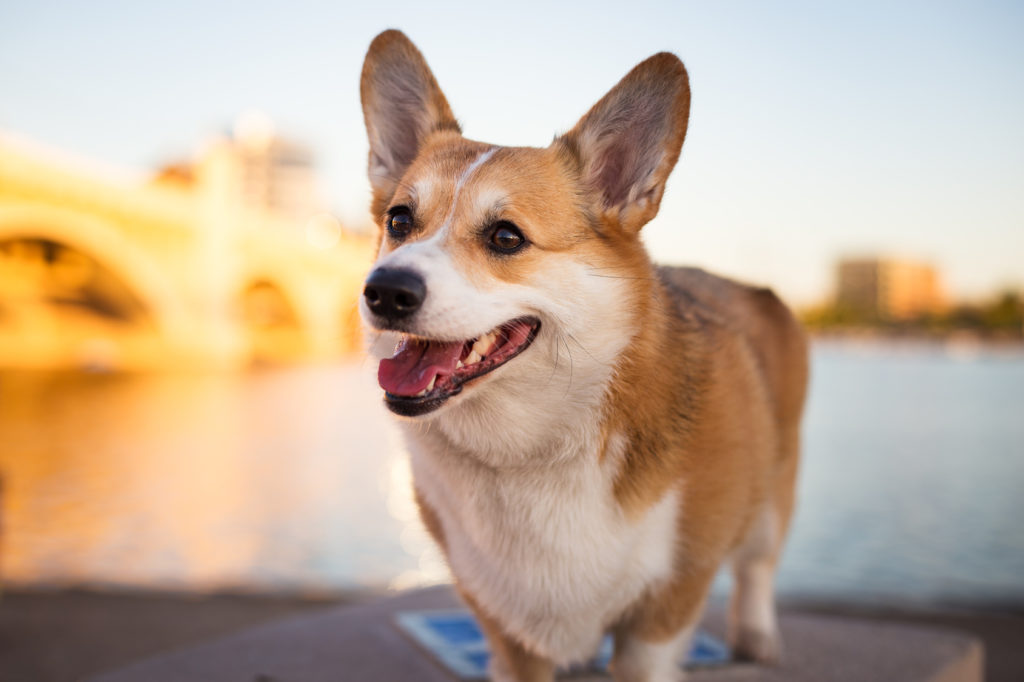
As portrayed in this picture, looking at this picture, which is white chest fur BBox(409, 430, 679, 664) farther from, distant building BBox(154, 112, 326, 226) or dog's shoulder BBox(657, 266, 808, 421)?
distant building BBox(154, 112, 326, 226)

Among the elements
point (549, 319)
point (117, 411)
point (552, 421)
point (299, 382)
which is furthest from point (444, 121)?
point (299, 382)

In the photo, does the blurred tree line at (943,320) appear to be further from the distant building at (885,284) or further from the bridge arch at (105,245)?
the bridge arch at (105,245)

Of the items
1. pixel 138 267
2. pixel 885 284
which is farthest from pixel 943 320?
pixel 138 267

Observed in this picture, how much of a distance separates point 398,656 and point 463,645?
32 centimetres

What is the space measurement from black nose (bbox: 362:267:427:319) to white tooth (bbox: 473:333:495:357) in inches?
9.4

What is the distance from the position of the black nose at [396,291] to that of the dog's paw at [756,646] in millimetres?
2492

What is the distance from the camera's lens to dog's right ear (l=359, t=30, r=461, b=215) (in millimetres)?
3002

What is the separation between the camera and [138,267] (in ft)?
103

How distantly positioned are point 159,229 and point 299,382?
902 cm

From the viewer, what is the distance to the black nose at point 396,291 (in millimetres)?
2150

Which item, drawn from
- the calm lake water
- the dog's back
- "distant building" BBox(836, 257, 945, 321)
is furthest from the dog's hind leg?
"distant building" BBox(836, 257, 945, 321)

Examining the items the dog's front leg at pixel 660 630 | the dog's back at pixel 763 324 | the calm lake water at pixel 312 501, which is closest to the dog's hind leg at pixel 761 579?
the dog's back at pixel 763 324

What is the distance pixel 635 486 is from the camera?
2.49 meters

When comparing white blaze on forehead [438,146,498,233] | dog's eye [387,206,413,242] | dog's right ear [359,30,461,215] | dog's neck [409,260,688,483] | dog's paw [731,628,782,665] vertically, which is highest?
dog's right ear [359,30,461,215]
